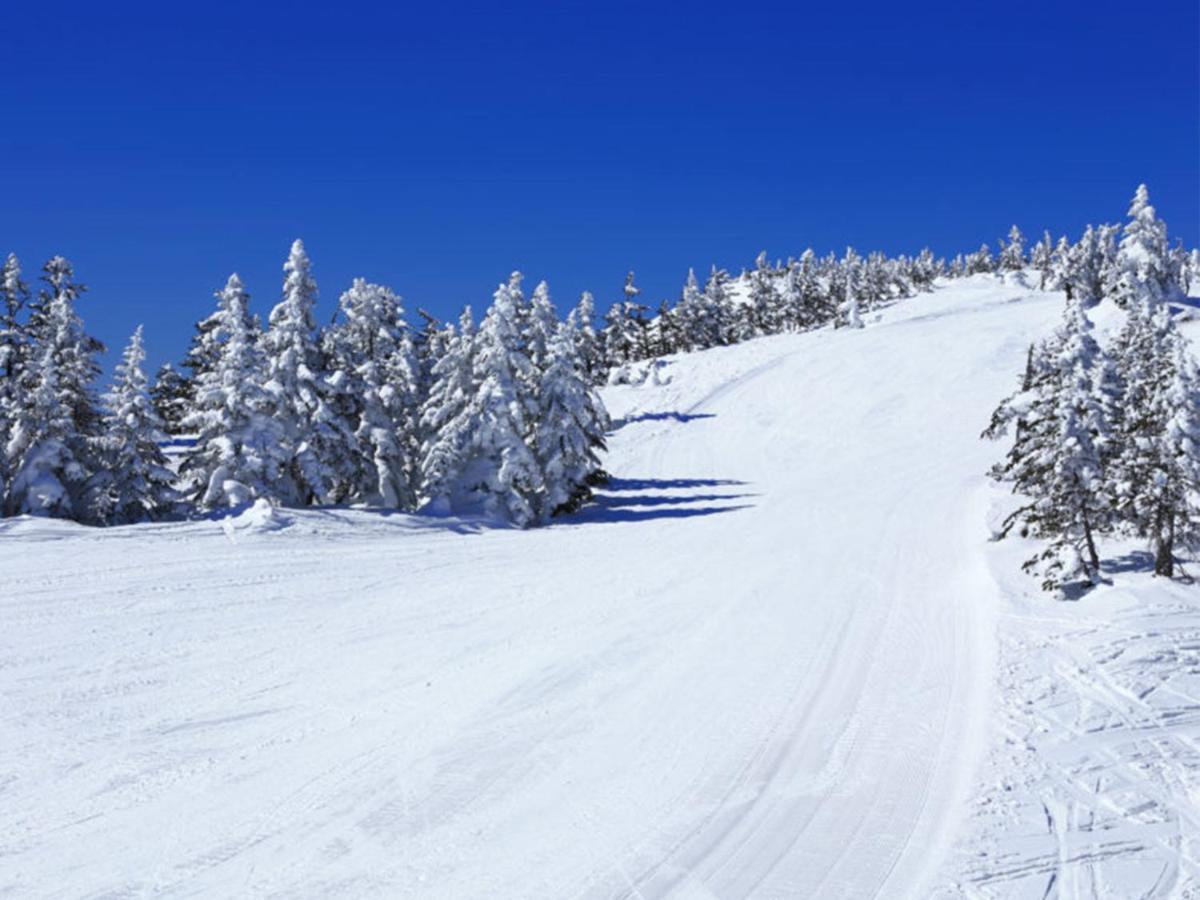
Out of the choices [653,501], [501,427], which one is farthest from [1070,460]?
[653,501]

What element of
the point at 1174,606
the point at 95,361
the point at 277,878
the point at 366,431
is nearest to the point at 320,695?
the point at 277,878

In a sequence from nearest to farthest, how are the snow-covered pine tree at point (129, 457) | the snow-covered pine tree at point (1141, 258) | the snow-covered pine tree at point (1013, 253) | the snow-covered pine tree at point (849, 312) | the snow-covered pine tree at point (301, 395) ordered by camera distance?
the snow-covered pine tree at point (129, 457) < the snow-covered pine tree at point (301, 395) < the snow-covered pine tree at point (1141, 258) < the snow-covered pine tree at point (849, 312) < the snow-covered pine tree at point (1013, 253)

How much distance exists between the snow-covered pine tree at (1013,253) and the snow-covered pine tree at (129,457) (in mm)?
171721

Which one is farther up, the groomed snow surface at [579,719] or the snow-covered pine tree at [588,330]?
the snow-covered pine tree at [588,330]

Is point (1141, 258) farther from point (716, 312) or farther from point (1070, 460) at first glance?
point (1070, 460)

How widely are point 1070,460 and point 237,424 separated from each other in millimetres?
26492

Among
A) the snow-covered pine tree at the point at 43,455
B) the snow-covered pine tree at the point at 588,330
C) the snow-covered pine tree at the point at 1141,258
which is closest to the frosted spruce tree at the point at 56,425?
the snow-covered pine tree at the point at 43,455

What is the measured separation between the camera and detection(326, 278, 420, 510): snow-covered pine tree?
3641 cm

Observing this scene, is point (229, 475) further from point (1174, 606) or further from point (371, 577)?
point (1174, 606)

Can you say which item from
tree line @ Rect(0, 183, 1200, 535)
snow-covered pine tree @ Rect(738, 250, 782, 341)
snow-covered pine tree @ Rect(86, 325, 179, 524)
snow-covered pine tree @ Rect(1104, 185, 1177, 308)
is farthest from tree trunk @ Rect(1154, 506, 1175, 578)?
snow-covered pine tree @ Rect(738, 250, 782, 341)

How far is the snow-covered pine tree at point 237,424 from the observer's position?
3048cm

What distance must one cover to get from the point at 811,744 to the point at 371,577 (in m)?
13.9

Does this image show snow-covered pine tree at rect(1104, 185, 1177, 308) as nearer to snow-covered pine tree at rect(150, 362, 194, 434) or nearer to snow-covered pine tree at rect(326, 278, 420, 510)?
snow-covered pine tree at rect(326, 278, 420, 510)

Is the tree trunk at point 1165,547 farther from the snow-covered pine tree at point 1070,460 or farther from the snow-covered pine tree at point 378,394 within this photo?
the snow-covered pine tree at point 378,394
